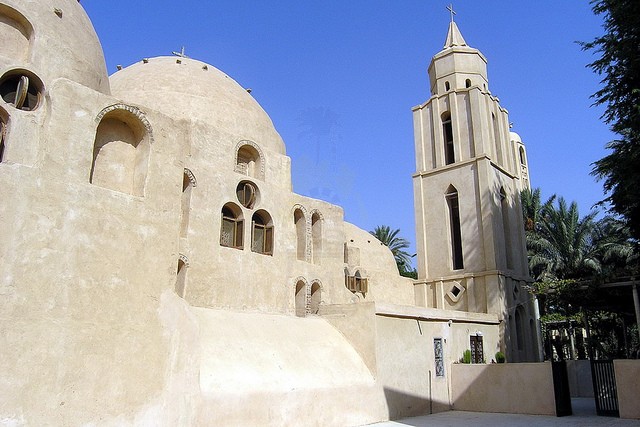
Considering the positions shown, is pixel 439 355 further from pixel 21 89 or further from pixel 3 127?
pixel 21 89

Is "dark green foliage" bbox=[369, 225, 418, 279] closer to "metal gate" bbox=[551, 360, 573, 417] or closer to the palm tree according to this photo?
the palm tree

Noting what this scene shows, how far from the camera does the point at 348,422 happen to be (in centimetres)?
1174

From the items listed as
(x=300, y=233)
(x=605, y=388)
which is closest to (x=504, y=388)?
(x=605, y=388)

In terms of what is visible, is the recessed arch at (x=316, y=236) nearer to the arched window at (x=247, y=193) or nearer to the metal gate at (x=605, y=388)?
the arched window at (x=247, y=193)

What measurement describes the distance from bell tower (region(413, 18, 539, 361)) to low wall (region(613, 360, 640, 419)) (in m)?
6.27

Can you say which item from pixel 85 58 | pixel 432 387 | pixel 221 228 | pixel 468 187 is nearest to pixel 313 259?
pixel 221 228

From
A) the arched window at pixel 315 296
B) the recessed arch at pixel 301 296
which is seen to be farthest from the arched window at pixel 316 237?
the recessed arch at pixel 301 296

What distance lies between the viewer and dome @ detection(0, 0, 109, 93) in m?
9.35

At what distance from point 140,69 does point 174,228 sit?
9.85 metres

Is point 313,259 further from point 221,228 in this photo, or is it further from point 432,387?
point 432,387

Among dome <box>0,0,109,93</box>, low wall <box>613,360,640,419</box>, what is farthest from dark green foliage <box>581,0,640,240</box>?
dome <box>0,0,109,93</box>

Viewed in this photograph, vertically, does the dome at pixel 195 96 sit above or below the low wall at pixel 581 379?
above

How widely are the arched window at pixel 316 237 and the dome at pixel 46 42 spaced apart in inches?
352

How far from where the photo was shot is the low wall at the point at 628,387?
39.2ft
